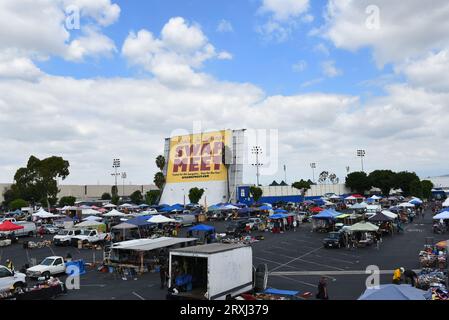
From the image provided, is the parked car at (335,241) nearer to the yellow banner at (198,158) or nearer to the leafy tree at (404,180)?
the yellow banner at (198,158)

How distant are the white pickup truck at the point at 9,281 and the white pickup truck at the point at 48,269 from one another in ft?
8.89

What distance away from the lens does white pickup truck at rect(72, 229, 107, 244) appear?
31.9 m

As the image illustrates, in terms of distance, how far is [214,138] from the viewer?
73000 millimetres

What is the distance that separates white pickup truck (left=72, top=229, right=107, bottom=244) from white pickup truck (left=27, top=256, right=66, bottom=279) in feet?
35.9

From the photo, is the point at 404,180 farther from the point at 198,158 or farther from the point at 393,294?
the point at 393,294

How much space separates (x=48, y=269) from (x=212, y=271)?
11.0 meters

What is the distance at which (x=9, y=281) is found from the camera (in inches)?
655

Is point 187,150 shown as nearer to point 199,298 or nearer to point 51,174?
point 51,174

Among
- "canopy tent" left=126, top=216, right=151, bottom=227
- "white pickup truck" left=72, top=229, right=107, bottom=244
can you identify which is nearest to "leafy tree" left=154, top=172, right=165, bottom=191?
"canopy tent" left=126, top=216, right=151, bottom=227

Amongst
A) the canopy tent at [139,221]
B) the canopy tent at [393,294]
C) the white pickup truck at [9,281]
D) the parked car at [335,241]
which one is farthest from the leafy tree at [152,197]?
the canopy tent at [393,294]

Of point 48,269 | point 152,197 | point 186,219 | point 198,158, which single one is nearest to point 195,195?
point 198,158

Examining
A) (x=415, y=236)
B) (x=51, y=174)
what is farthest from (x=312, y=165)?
(x=415, y=236)

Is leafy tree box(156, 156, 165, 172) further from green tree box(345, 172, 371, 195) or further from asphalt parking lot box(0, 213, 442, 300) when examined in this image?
green tree box(345, 172, 371, 195)
